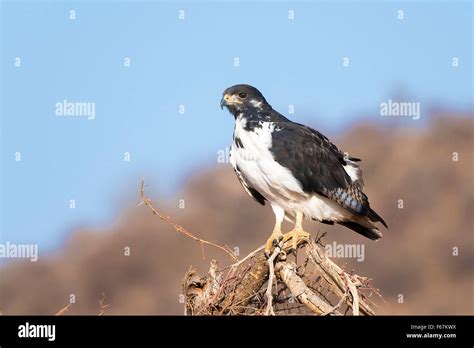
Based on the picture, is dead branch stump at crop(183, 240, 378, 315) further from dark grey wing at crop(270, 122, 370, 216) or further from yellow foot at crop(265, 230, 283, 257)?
dark grey wing at crop(270, 122, 370, 216)

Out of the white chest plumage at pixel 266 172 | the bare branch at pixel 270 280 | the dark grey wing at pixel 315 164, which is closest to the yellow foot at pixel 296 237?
→ the bare branch at pixel 270 280

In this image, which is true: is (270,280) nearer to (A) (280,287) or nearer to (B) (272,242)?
(A) (280,287)

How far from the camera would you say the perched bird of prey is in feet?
33.5

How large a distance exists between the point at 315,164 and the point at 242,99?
0.86 meters

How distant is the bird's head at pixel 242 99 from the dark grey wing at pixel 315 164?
0.30 m

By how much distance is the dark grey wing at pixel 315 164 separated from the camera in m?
10.3

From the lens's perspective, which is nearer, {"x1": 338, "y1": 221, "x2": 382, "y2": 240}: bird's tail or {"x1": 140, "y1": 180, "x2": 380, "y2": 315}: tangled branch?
{"x1": 140, "y1": 180, "x2": 380, "y2": 315}: tangled branch

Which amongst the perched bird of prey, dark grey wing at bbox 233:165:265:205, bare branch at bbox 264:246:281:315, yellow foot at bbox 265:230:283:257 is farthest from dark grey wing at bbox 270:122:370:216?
bare branch at bbox 264:246:281:315

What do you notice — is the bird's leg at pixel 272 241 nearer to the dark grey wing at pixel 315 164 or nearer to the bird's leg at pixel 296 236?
the bird's leg at pixel 296 236

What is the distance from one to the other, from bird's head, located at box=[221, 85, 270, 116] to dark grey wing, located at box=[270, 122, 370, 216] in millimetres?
304

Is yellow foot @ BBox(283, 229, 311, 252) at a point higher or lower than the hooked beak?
lower
